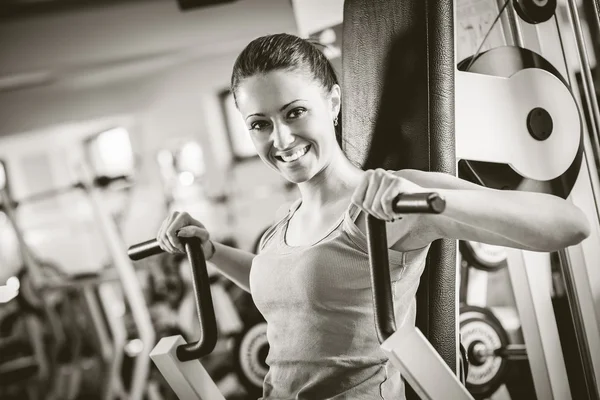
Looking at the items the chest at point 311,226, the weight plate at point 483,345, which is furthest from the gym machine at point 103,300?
the chest at point 311,226

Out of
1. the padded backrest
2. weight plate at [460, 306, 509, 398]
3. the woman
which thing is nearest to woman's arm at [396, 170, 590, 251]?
the woman

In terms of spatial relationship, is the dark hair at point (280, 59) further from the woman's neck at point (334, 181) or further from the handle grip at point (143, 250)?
the handle grip at point (143, 250)

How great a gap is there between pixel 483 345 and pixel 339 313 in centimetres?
137

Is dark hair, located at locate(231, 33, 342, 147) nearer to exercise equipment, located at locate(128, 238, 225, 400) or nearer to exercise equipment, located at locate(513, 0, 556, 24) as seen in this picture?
exercise equipment, located at locate(128, 238, 225, 400)

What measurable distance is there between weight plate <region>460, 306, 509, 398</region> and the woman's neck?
1.21 m

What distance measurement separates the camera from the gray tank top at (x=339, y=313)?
1001 millimetres

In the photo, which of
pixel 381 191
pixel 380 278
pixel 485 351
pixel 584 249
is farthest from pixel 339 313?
pixel 485 351

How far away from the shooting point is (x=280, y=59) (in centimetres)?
103

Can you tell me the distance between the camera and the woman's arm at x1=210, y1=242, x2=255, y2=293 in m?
1.36

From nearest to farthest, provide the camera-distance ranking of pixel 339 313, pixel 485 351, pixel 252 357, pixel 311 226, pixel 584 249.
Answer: pixel 339 313
pixel 311 226
pixel 584 249
pixel 485 351
pixel 252 357

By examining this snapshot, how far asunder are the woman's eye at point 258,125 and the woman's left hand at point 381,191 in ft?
1.10

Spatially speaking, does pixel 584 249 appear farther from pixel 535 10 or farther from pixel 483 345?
pixel 483 345

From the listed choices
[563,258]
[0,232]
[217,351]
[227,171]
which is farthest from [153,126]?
[563,258]

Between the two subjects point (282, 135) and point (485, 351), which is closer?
point (282, 135)
